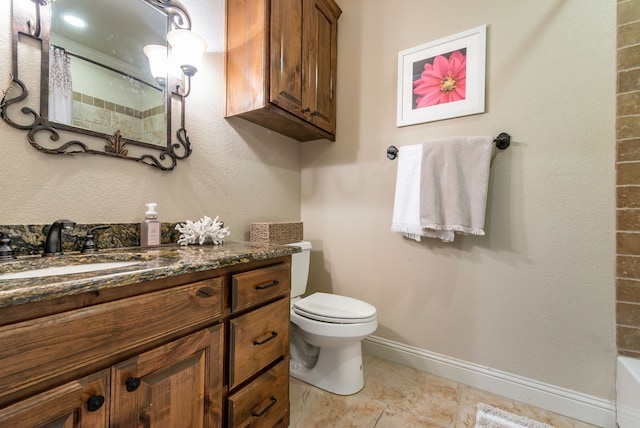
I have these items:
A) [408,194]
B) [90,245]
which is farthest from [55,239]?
[408,194]

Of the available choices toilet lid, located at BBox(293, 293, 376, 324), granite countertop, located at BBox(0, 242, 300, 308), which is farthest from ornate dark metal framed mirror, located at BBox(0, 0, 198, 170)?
toilet lid, located at BBox(293, 293, 376, 324)

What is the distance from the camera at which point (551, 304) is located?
1337mm

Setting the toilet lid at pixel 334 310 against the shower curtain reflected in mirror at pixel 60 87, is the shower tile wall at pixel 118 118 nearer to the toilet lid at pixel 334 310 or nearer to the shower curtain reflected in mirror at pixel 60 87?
the shower curtain reflected in mirror at pixel 60 87

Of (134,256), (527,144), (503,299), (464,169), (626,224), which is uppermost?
(527,144)

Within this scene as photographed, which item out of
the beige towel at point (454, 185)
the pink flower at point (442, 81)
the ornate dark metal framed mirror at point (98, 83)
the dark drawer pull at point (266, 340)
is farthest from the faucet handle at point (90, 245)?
the pink flower at point (442, 81)

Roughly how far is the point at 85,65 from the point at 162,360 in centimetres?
112

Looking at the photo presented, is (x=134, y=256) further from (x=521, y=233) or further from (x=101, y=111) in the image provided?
(x=521, y=233)

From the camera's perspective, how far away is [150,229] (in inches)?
43.8

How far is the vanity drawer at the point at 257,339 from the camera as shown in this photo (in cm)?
90

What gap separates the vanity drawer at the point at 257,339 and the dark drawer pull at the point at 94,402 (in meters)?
0.35

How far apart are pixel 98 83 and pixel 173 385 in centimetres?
116

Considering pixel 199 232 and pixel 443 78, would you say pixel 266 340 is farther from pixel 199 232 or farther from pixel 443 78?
pixel 443 78

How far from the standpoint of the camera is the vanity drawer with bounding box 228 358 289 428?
0.91 m

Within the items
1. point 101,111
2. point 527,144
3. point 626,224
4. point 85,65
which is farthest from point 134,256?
point 626,224
